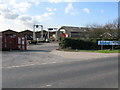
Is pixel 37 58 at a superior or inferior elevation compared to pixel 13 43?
inferior

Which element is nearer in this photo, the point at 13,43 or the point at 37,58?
the point at 37,58

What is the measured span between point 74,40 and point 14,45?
10019 mm

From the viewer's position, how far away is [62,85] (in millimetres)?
6734

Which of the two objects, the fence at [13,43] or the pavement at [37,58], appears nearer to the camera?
the pavement at [37,58]

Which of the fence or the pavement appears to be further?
the fence

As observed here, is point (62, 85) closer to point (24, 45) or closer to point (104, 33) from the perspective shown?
point (24, 45)

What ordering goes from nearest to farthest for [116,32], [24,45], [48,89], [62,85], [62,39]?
[48,89] < [62,85] < [24,45] < [62,39] < [116,32]

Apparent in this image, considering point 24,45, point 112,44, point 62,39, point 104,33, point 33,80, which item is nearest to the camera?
point 33,80

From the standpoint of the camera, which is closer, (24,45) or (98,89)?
(98,89)

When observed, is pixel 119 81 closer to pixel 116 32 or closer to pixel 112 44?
pixel 112 44

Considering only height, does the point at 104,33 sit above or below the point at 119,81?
above

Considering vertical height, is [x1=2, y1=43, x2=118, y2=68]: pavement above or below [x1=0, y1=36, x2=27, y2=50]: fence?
below

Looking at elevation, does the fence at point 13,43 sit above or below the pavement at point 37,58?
above

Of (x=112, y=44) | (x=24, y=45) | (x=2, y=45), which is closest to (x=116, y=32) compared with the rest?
(x=112, y=44)
